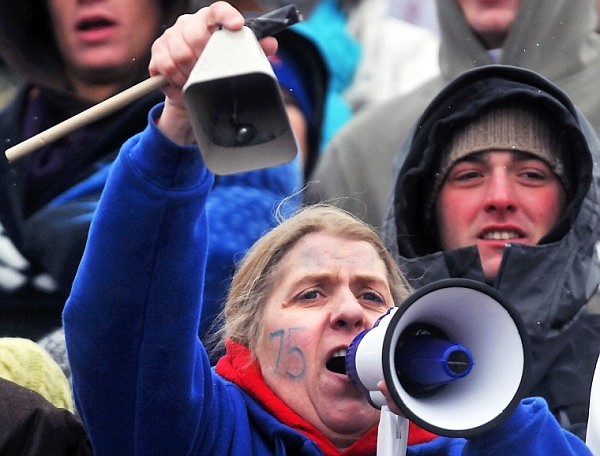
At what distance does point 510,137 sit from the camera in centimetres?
432

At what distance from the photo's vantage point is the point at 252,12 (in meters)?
5.30

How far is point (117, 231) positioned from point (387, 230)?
143cm

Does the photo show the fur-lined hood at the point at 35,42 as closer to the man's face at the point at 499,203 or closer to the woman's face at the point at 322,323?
the man's face at the point at 499,203

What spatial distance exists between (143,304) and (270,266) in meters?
0.65

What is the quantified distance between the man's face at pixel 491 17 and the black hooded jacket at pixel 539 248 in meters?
0.50

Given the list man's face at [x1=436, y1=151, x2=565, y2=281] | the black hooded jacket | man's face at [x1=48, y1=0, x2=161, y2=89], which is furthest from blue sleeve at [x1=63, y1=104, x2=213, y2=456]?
man's face at [x1=48, y1=0, x2=161, y2=89]

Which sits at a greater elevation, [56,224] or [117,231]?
[117,231]

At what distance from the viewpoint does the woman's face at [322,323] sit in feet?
11.2

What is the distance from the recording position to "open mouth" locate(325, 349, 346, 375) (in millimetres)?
3412

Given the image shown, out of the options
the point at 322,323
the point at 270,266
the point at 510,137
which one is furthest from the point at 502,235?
the point at 322,323

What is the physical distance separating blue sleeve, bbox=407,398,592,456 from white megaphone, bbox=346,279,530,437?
6 cm

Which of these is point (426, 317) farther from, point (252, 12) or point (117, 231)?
point (252, 12)

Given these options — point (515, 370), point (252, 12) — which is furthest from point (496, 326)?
point (252, 12)

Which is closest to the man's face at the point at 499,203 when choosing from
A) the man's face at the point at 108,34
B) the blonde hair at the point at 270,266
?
the blonde hair at the point at 270,266
